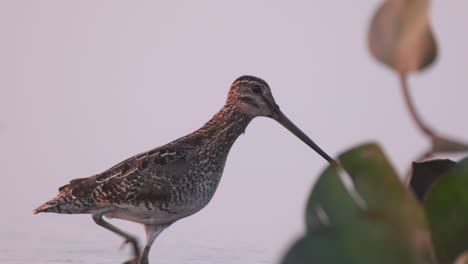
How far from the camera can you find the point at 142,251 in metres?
5.24

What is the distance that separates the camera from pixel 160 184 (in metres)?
5.06

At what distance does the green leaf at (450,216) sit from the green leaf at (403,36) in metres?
0.15

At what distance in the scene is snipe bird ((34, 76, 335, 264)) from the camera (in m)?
5.02

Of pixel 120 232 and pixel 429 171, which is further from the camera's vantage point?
pixel 120 232

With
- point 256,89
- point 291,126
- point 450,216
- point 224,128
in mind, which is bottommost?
point 450,216

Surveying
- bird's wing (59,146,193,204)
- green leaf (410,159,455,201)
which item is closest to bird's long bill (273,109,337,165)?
bird's wing (59,146,193,204)

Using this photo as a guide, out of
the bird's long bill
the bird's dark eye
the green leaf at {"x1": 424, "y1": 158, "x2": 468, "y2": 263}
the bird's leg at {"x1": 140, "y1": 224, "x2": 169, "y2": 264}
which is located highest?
A: the bird's dark eye

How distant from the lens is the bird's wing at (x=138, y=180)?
5.05m

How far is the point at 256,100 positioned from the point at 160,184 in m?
0.75

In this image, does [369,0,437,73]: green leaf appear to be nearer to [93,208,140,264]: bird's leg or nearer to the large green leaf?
the large green leaf

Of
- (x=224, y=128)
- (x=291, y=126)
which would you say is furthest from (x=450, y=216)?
(x=224, y=128)

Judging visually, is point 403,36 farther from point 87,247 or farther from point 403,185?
point 87,247

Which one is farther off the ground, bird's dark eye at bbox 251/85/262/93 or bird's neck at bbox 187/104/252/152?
bird's dark eye at bbox 251/85/262/93

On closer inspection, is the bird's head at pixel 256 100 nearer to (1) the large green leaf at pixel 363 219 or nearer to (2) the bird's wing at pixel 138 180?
(2) the bird's wing at pixel 138 180
